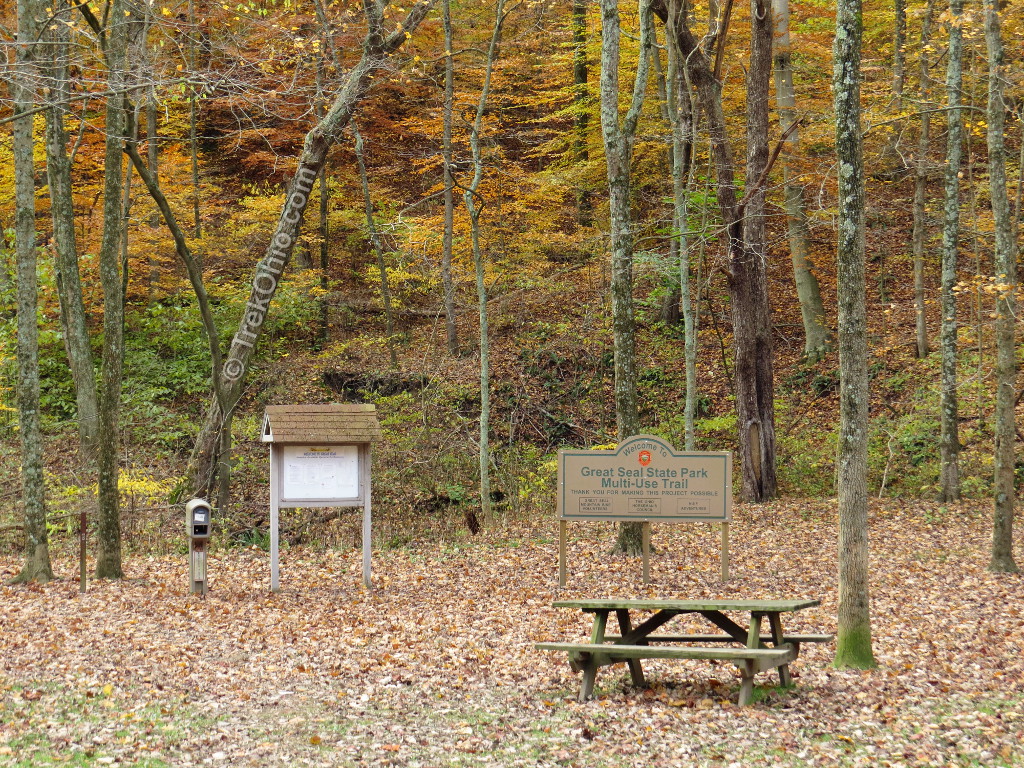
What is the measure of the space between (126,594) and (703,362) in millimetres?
13526

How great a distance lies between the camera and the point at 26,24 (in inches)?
365

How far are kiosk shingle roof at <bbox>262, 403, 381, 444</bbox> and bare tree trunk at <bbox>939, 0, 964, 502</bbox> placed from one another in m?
7.81

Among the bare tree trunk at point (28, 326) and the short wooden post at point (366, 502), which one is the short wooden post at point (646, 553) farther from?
the bare tree trunk at point (28, 326)

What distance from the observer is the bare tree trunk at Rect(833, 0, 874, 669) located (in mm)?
6715

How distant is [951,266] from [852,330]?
306 inches

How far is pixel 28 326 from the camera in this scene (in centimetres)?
963

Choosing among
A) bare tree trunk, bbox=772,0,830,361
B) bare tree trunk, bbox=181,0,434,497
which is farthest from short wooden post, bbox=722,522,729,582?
bare tree trunk, bbox=772,0,830,361

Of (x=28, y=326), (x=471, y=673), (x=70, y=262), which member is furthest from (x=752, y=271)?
(x=28, y=326)

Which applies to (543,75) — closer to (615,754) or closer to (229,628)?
(229,628)

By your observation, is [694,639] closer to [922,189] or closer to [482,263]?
[482,263]

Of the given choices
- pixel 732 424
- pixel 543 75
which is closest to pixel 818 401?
pixel 732 424

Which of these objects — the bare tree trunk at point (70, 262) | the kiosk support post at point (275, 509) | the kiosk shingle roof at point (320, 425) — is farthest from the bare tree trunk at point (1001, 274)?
the bare tree trunk at point (70, 262)

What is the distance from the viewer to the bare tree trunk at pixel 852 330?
22.0 feet

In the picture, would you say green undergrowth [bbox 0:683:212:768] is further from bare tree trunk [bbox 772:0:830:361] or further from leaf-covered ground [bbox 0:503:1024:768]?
bare tree trunk [bbox 772:0:830:361]
